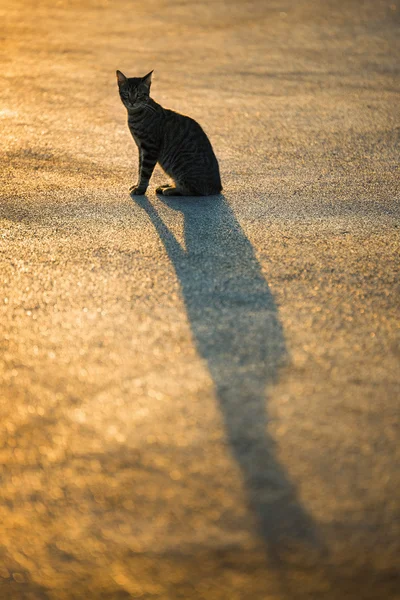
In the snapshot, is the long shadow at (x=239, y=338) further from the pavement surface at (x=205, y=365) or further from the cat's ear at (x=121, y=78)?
the cat's ear at (x=121, y=78)

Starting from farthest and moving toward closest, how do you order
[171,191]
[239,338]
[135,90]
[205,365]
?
1. [171,191]
2. [135,90]
3. [239,338]
4. [205,365]

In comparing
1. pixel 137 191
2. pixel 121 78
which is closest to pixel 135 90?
pixel 121 78

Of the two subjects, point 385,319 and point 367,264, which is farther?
point 367,264

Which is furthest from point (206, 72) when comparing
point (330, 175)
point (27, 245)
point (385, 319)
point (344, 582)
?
point (344, 582)

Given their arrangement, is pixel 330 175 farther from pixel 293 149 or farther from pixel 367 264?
pixel 367 264

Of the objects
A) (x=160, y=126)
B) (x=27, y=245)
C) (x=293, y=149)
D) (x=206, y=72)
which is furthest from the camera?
(x=206, y=72)

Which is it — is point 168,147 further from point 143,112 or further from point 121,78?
point 121,78

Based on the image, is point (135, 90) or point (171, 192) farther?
point (171, 192)

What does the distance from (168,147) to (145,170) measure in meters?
0.23

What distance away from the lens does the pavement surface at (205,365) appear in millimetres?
2193

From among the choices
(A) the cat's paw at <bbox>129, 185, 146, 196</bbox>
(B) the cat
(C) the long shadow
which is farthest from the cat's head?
(C) the long shadow

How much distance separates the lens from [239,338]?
320cm

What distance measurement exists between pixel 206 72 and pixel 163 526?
21.3 ft

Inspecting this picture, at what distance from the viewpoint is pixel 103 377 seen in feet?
9.64
